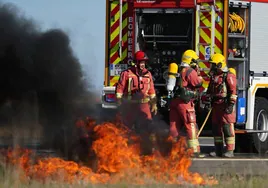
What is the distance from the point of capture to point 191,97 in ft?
36.0

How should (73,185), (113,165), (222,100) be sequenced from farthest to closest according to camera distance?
(222,100) → (113,165) → (73,185)

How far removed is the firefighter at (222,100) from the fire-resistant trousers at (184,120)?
93 centimetres

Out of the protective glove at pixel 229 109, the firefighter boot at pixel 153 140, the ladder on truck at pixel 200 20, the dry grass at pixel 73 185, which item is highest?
the ladder on truck at pixel 200 20

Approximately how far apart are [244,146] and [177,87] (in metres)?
3.49

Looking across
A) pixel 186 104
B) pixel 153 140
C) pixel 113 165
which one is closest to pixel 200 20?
pixel 186 104

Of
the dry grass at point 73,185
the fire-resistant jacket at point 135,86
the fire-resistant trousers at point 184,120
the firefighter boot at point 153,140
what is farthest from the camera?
the fire-resistant jacket at point 135,86

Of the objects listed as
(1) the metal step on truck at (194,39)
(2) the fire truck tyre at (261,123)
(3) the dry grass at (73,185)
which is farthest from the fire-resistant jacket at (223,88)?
(3) the dry grass at (73,185)

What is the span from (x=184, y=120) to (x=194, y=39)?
79.8 inches

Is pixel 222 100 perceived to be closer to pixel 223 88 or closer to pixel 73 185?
pixel 223 88

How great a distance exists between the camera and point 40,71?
31.4 ft

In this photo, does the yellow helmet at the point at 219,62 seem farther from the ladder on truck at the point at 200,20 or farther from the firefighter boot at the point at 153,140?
the firefighter boot at the point at 153,140

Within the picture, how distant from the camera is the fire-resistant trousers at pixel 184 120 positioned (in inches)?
427

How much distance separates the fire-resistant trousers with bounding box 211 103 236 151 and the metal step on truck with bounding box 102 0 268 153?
0.70 meters

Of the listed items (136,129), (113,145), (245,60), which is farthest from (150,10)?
(113,145)
